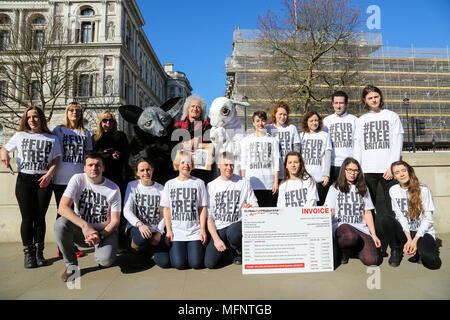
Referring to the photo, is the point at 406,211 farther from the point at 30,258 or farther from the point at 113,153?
the point at 30,258

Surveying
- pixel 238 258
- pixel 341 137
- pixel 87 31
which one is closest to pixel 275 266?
pixel 238 258

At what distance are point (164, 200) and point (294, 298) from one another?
1724 mm

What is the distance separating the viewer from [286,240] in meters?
2.87

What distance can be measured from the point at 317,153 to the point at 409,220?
1334mm

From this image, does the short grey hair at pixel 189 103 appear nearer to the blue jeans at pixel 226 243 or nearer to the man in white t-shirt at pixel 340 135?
the blue jeans at pixel 226 243

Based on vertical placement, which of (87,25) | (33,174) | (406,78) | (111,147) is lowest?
(33,174)

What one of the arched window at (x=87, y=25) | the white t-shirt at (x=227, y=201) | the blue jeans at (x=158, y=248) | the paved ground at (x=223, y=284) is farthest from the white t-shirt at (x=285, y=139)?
the arched window at (x=87, y=25)

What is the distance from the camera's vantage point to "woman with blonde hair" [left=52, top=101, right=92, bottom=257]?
3.50 metres

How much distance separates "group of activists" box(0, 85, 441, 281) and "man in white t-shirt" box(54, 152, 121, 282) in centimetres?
1

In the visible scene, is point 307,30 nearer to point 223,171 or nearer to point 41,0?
point 223,171

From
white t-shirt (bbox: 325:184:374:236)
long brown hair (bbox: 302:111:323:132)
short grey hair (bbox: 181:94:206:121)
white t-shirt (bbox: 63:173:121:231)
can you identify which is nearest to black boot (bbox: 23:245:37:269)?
white t-shirt (bbox: 63:173:121:231)

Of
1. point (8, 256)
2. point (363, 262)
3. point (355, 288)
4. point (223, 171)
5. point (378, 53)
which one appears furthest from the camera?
point (378, 53)
